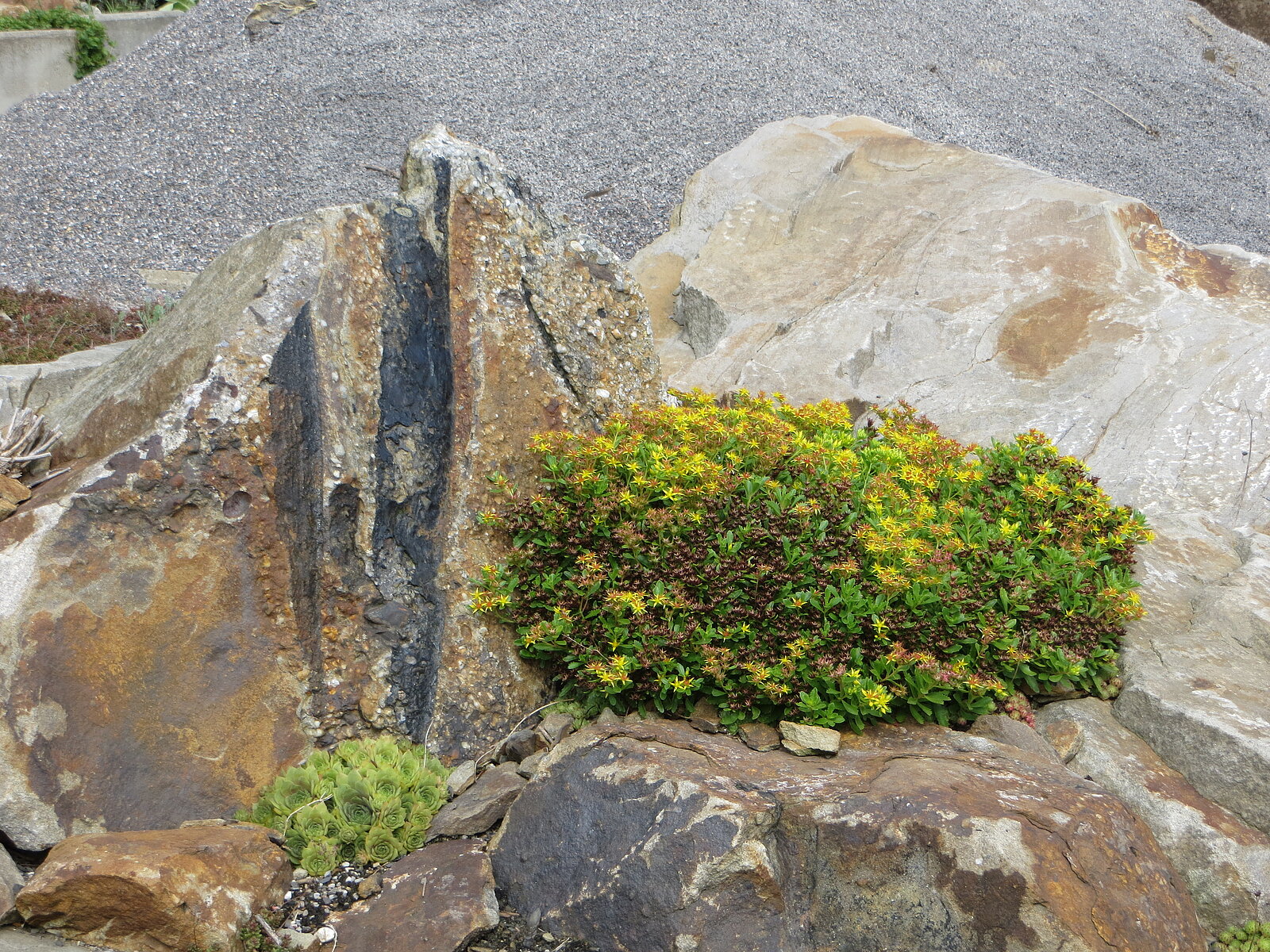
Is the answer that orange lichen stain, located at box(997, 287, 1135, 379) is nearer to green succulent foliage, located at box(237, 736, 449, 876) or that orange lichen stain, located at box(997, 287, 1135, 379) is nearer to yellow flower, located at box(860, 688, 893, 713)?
yellow flower, located at box(860, 688, 893, 713)

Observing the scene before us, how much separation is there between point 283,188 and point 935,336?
8.53 metres

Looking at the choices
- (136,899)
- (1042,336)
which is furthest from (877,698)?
(1042,336)

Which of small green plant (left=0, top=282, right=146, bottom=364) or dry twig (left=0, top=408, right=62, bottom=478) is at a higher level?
dry twig (left=0, top=408, right=62, bottom=478)

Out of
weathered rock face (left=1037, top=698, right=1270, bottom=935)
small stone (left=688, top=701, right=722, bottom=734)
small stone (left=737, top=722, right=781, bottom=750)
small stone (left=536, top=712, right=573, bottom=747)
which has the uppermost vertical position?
weathered rock face (left=1037, top=698, right=1270, bottom=935)

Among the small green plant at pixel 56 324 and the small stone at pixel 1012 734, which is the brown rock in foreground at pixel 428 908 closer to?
the small stone at pixel 1012 734

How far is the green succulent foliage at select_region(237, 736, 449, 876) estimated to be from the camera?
3.69 meters

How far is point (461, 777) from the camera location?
421 cm

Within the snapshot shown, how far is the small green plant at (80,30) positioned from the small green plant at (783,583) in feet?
51.8

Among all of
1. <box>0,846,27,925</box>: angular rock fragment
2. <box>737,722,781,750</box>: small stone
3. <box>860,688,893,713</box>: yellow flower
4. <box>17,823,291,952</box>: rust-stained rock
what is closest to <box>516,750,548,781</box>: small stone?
<box>737,722,781,750</box>: small stone

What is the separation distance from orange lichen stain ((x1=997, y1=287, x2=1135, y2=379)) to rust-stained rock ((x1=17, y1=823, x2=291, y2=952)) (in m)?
5.78

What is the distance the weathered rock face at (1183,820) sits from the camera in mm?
3625

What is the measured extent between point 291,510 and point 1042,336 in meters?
5.34

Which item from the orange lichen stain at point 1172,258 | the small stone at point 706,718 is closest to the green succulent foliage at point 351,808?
the small stone at point 706,718

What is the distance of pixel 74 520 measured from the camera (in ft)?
12.8
